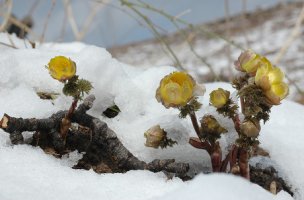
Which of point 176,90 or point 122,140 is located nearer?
point 176,90

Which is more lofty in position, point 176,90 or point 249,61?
point 249,61

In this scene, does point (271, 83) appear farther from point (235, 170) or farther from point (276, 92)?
point (235, 170)

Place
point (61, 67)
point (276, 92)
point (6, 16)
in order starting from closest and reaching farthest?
1. point (276, 92)
2. point (61, 67)
3. point (6, 16)

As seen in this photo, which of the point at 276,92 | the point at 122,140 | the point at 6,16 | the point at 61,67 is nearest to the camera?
the point at 276,92

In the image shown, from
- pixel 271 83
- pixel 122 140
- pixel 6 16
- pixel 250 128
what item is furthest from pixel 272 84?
pixel 6 16

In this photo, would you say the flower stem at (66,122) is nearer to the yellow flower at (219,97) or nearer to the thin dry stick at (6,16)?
the yellow flower at (219,97)

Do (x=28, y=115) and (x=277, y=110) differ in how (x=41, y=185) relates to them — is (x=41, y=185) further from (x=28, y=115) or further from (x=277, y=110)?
(x=277, y=110)

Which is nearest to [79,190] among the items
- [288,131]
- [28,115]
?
[28,115]

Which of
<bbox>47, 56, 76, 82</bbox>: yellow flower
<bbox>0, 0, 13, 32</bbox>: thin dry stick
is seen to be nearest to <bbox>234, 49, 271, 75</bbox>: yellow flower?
<bbox>47, 56, 76, 82</bbox>: yellow flower
